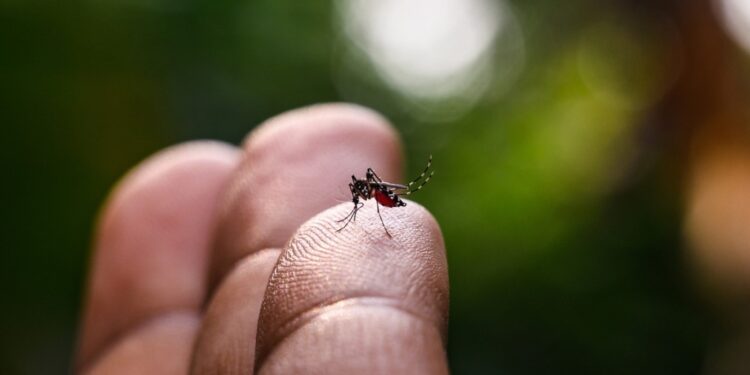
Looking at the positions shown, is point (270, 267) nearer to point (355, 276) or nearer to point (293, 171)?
point (293, 171)

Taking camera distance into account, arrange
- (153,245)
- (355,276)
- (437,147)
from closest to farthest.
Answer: (355,276)
(153,245)
(437,147)

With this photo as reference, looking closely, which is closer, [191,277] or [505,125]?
[191,277]

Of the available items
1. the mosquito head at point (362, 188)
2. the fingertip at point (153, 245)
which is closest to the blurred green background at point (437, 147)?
the fingertip at point (153, 245)

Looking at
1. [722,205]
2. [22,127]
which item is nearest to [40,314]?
[22,127]

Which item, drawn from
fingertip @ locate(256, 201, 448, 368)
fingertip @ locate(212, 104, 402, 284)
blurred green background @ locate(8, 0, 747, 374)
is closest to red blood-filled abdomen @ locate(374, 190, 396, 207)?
fingertip @ locate(256, 201, 448, 368)

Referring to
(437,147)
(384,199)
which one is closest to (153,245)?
(384,199)

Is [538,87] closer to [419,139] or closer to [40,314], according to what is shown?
[419,139]
